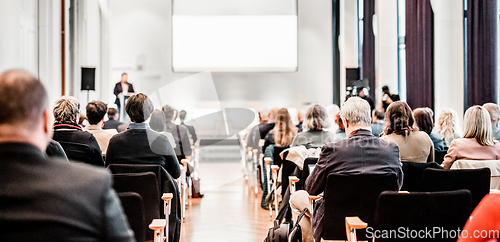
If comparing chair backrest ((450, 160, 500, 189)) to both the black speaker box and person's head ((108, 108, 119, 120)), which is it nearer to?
person's head ((108, 108, 119, 120))

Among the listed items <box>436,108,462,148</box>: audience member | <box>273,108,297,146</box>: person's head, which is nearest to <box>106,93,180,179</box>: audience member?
<box>273,108,297,146</box>: person's head

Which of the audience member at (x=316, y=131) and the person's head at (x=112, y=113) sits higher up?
the person's head at (x=112, y=113)

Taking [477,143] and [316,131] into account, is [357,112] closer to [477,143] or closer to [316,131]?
[477,143]

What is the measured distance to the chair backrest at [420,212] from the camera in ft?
6.43

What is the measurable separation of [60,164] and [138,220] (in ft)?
3.03

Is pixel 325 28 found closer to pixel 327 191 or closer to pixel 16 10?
pixel 16 10

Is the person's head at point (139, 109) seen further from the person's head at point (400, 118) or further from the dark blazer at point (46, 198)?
the dark blazer at point (46, 198)

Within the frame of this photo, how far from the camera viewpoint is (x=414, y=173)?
10.3 ft

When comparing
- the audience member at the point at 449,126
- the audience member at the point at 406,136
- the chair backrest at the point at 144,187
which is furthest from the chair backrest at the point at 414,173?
the chair backrest at the point at 144,187

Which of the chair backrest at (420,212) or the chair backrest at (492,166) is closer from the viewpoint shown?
the chair backrest at (420,212)

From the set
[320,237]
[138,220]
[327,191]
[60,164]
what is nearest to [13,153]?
[60,164]

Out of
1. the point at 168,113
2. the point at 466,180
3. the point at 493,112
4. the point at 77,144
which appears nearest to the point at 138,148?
the point at 77,144

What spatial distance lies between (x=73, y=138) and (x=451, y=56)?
554cm

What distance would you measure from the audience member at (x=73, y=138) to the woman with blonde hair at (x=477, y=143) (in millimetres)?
2633
